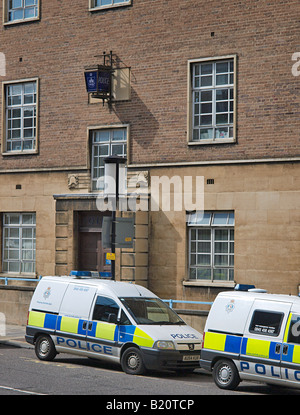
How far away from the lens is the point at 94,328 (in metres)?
17.0

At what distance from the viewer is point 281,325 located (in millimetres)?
14250

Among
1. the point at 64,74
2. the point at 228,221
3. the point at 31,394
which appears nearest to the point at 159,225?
the point at 228,221

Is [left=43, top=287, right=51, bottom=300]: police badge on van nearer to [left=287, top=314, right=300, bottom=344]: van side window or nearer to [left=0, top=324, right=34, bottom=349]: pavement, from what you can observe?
[left=0, top=324, right=34, bottom=349]: pavement

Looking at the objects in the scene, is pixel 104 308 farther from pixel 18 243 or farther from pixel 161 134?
pixel 18 243

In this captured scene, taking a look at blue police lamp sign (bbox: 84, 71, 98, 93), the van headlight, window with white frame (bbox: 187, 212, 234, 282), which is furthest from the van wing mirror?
blue police lamp sign (bbox: 84, 71, 98, 93)

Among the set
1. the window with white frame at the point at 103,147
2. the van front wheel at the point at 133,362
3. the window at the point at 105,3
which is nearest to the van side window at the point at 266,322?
the van front wheel at the point at 133,362

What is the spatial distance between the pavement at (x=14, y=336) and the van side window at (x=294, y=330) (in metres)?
8.44

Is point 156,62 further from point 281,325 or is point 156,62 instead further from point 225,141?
point 281,325

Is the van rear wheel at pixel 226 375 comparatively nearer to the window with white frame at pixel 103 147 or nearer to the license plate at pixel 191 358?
the license plate at pixel 191 358

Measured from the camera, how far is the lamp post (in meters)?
19.7

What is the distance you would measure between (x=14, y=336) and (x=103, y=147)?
619cm

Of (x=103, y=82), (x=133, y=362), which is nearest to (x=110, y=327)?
(x=133, y=362)

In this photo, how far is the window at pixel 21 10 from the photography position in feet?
85.8

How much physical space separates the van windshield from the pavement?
452 centimetres
